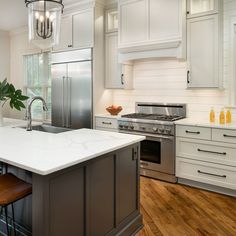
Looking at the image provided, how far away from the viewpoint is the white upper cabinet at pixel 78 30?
14.3 feet

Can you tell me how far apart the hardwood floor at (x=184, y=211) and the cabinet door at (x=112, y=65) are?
187 cm

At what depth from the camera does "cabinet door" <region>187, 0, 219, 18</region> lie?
134 inches

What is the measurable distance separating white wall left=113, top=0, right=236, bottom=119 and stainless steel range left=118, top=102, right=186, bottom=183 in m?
0.19

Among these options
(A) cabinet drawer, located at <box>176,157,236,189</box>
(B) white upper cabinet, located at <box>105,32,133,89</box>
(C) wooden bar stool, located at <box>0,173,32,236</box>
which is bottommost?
(A) cabinet drawer, located at <box>176,157,236,189</box>

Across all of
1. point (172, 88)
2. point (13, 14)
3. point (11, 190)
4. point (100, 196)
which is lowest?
point (100, 196)

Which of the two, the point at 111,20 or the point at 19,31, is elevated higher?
the point at 19,31

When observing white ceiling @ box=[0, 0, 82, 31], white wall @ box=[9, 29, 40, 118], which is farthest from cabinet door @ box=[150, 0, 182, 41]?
white wall @ box=[9, 29, 40, 118]

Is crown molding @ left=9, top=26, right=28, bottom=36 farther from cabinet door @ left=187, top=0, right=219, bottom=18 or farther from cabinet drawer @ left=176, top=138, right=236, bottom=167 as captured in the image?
cabinet drawer @ left=176, top=138, right=236, bottom=167

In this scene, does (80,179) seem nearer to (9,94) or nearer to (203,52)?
(9,94)

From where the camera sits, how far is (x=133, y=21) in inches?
156

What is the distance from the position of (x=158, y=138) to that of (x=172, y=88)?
0.96 metres

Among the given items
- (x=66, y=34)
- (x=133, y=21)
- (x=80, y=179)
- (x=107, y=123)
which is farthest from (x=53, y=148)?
(x=66, y=34)

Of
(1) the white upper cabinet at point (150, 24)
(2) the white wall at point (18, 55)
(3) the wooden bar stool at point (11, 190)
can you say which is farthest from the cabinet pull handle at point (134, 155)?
(2) the white wall at point (18, 55)

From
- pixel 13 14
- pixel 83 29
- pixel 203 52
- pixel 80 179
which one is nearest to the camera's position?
pixel 80 179
